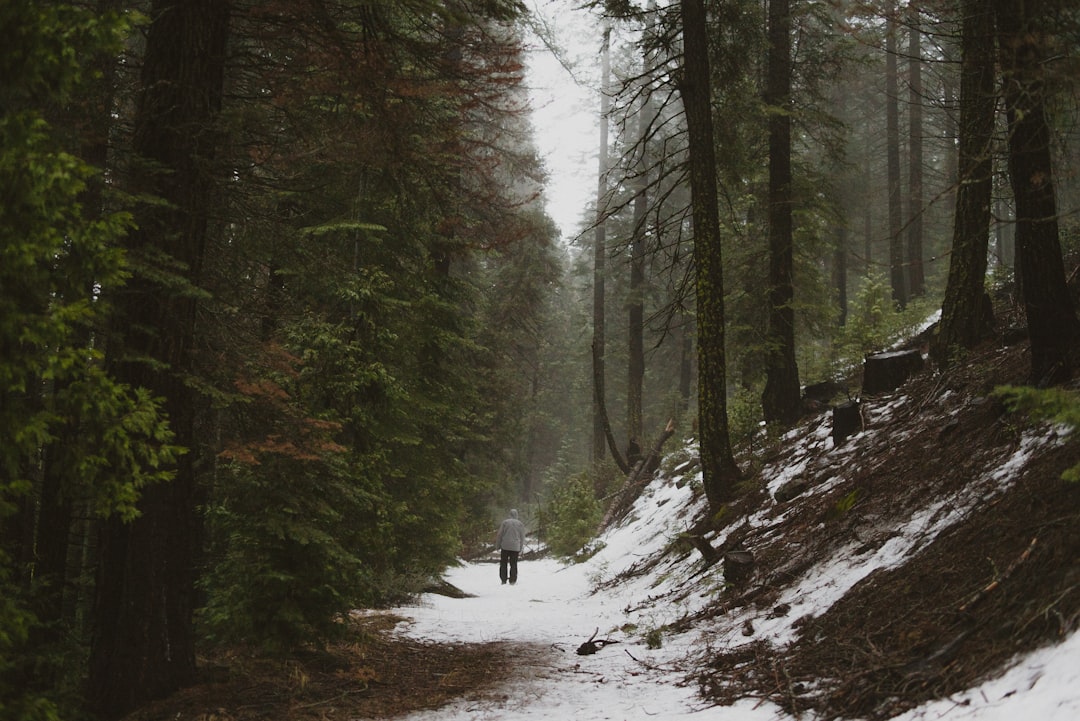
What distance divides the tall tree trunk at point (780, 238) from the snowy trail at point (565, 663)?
195 inches

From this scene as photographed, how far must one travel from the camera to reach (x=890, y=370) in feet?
34.3

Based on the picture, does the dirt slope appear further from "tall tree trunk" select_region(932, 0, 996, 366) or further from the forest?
the forest

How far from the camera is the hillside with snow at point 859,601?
3.62 meters

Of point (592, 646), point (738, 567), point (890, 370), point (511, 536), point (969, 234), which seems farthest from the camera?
point (511, 536)

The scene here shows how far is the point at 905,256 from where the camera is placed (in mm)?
25625

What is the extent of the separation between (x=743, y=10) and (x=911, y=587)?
9.32 meters

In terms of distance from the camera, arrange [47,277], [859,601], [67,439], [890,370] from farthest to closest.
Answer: [890,370] < [859,601] < [67,439] < [47,277]

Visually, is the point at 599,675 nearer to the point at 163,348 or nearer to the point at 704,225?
the point at 163,348

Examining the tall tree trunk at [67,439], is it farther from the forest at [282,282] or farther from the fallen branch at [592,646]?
the fallen branch at [592,646]

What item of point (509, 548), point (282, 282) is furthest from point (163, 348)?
point (509, 548)

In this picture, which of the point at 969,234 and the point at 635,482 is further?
the point at 635,482

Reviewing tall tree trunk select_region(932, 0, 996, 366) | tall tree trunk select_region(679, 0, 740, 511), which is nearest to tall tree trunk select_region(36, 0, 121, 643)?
tall tree trunk select_region(679, 0, 740, 511)

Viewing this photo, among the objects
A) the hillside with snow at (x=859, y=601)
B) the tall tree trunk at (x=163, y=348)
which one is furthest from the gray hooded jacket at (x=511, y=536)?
the tall tree trunk at (x=163, y=348)

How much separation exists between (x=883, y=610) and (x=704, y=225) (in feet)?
20.6
